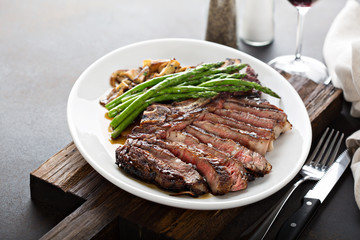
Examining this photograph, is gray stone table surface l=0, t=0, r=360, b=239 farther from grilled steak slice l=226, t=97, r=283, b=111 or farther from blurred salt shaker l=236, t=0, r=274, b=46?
grilled steak slice l=226, t=97, r=283, b=111

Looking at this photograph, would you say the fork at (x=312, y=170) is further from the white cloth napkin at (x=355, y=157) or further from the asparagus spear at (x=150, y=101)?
the asparagus spear at (x=150, y=101)

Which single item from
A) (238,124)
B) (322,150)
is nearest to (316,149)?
(322,150)

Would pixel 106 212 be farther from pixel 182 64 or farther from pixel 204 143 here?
pixel 182 64

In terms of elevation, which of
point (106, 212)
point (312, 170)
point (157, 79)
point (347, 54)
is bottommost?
point (312, 170)

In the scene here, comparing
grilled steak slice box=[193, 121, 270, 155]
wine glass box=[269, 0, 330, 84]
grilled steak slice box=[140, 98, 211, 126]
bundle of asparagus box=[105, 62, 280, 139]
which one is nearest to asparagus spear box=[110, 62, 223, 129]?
→ bundle of asparagus box=[105, 62, 280, 139]

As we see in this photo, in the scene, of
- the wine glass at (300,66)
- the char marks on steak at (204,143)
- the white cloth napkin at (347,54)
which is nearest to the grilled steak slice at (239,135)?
the char marks on steak at (204,143)
